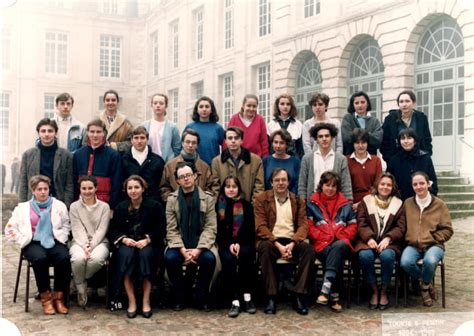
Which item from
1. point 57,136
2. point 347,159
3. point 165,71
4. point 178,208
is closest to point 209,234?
point 178,208

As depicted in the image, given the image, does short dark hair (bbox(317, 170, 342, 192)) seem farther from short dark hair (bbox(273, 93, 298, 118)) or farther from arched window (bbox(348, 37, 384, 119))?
arched window (bbox(348, 37, 384, 119))

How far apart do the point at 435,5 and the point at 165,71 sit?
1105 centimetres

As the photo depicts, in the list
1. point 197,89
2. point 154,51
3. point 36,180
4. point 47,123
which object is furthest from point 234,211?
point 197,89

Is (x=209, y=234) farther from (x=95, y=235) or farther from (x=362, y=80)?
(x=362, y=80)

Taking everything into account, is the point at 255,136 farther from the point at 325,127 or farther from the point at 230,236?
the point at 230,236

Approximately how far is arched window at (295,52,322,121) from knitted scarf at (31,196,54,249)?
11.9m

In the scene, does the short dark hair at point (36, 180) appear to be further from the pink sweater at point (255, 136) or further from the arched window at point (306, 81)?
the arched window at point (306, 81)

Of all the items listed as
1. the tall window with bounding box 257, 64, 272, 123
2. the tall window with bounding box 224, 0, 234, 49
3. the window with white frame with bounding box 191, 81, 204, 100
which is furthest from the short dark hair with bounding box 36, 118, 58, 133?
A: the window with white frame with bounding box 191, 81, 204, 100

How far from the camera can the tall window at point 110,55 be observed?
19.2 m

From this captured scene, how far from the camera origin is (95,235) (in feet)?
16.3

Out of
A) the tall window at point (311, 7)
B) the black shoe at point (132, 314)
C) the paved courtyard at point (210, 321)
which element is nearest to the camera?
the paved courtyard at point (210, 321)

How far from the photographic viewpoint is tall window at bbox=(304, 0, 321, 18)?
15.2 meters

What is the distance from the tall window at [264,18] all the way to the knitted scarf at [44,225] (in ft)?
41.0

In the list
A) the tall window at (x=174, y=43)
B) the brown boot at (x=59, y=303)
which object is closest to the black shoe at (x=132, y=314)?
the brown boot at (x=59, y=303)
